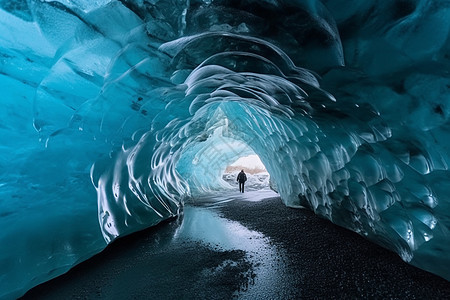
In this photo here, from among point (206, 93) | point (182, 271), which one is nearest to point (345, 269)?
point (182, 271)

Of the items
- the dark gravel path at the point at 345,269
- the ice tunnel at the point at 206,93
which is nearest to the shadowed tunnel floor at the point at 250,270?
the dark gravel path at the point at 345,269

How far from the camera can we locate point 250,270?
332 cm

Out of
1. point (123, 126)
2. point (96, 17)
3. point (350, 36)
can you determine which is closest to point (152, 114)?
point (123, 126)

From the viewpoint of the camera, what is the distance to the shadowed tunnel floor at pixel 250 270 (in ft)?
8.94

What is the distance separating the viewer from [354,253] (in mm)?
3725

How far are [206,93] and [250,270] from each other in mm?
3285

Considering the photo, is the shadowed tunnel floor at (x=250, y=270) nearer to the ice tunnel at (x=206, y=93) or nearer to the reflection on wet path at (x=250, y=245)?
the reflection on wet path at (x=250, y=245)

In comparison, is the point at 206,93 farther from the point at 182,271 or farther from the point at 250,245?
the point at 182,271

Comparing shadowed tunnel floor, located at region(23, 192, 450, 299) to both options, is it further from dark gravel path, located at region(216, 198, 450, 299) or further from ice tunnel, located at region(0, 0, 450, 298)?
ice tunnel, located at region(0, 0, 450, 298)

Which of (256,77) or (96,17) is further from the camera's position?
(256,77)

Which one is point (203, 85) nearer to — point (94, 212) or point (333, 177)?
point (94, 212)

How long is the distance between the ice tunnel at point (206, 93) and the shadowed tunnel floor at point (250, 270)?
321 mm

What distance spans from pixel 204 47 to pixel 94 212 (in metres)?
3.33

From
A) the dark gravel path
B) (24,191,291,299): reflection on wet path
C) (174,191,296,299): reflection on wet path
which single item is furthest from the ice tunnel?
(174,191,296,299): reflection on wet path
